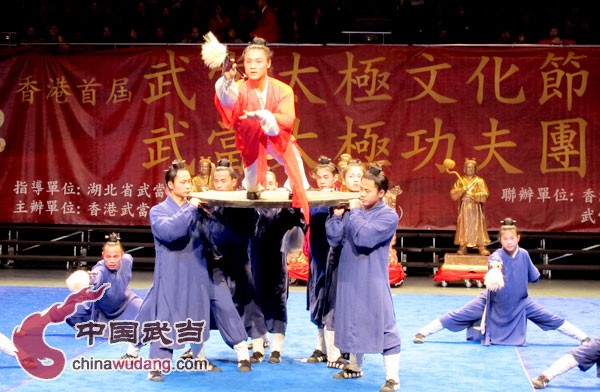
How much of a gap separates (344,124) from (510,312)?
3969mm

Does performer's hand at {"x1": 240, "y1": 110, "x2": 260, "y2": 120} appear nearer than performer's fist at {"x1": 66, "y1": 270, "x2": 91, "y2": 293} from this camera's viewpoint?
Yes

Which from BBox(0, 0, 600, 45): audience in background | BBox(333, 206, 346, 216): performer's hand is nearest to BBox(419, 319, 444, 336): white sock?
BBox(333, 206, 346, 216): performer's hand

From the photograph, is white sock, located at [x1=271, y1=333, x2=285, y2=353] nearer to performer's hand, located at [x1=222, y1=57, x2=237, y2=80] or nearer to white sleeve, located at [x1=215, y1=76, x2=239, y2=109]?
white sleeve, located at [x1=215, y1=76, x2=239, y2=109]

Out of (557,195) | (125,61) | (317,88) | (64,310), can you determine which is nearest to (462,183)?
(557,195)

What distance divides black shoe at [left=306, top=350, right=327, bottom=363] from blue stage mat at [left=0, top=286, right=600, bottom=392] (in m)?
0.07

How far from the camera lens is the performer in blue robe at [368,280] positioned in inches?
220

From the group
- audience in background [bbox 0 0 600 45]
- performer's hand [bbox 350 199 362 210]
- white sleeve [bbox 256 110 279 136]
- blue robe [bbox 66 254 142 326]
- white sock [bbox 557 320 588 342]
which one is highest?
audience in background [bbox 0 0 600 45]

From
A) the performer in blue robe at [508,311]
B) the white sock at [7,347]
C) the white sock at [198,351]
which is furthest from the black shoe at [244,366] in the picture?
the performer in blue robe at [508,311]

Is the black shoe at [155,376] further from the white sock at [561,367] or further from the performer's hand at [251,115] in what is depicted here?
the white sock at [561,367]

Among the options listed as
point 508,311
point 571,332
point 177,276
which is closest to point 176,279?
point 177,276

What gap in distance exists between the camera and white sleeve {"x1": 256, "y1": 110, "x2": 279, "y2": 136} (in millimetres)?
5348

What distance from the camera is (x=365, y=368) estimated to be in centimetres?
626

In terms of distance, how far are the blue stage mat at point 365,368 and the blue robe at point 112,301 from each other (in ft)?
0.73

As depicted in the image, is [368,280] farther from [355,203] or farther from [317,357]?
[317,357]
